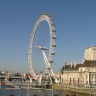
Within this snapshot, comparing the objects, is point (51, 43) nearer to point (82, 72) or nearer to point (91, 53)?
point (82, 72)

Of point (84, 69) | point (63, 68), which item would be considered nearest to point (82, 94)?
point (84, 69)

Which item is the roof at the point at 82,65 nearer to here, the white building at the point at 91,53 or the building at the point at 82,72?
the building at the point at 82,72

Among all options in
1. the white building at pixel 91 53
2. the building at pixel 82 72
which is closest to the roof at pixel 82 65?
the building at pixel 82 72

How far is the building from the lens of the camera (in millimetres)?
125438

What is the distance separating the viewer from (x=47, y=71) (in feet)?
358

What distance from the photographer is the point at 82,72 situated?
132 m

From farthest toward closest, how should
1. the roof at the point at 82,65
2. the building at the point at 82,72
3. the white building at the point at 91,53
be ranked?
1. the white building at the point at 91,53
2. the roof at the point at 82,65
3. the building at the point at 82,72

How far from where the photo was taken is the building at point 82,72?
4938 inches

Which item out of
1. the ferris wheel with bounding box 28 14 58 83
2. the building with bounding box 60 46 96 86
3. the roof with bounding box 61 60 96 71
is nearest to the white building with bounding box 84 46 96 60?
the building with bounding box 60 46 96 86

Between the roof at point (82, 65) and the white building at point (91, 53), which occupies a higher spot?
the white building at point (91, 53)

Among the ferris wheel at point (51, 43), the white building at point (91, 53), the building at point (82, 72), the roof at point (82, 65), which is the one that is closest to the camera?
the ferris wheel at point (51, 43)

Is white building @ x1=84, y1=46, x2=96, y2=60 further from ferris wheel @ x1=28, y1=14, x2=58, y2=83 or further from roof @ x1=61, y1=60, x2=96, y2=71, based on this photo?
ferris wheel @ x1=28, y1=14, x2=58, y2=83

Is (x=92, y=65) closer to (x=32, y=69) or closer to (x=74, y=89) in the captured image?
(x=32, y=69)

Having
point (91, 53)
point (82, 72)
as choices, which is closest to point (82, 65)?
point (82, 72)
